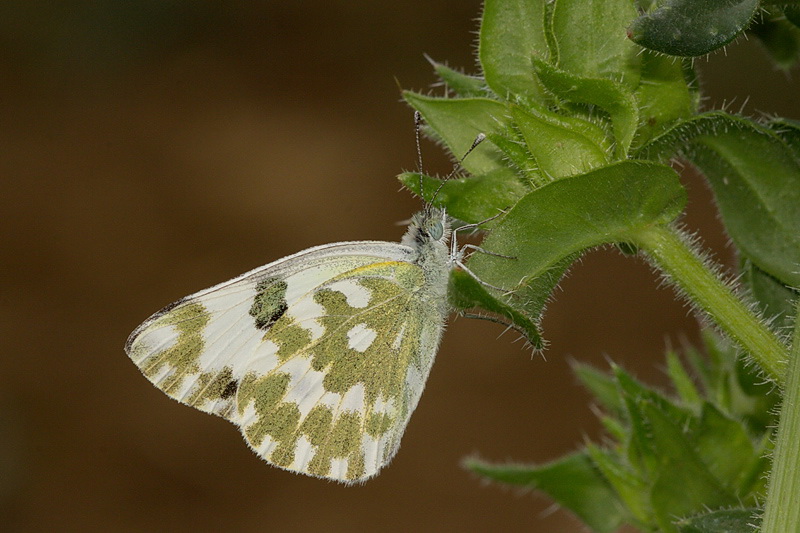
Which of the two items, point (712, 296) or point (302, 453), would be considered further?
point (302, 453)

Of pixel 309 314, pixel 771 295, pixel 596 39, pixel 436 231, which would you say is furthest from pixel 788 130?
pixel 309 314

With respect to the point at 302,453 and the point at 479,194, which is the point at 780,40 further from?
the point at 302,453

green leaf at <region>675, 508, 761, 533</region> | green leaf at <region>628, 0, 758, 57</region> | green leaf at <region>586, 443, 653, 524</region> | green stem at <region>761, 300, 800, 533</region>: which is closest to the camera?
green stem at <region>761, 300, 800, 533</region>

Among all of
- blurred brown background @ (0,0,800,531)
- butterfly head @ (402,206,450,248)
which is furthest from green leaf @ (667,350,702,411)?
blurred brown background @ (0,0,800,531)

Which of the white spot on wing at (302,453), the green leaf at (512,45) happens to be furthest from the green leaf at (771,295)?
the white spot on wing at (302,453)

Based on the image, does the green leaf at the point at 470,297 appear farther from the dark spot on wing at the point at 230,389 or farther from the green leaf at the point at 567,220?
the dark spot on wing at the point at 230,389

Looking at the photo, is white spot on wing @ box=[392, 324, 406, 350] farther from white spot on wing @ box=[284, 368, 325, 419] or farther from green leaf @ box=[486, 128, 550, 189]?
green leaf @ box=[486, 128, 550, 189]

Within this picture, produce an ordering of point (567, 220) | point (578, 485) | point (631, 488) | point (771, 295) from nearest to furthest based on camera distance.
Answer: point (567, 220) → point (771, 295) → point (631, 488) → point (578, 485)
